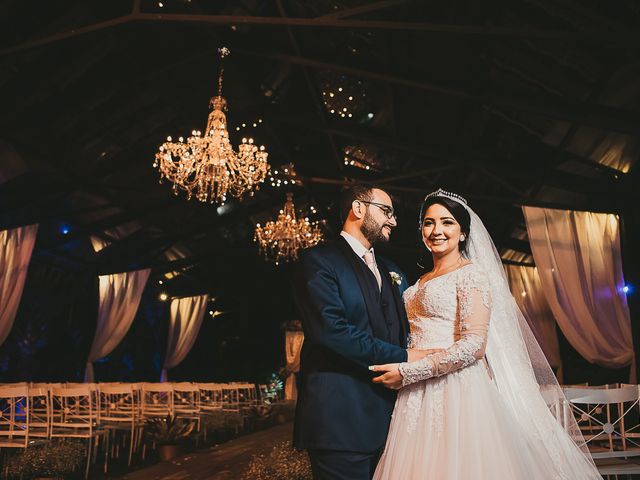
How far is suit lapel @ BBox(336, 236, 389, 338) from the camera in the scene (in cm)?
205

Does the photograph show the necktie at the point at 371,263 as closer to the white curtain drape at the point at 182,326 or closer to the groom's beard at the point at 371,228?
the groom's beard at the point at 371,228

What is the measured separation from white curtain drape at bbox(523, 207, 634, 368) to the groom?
17.0 feet

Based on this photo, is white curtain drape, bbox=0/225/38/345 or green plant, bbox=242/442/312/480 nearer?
green plant, bbox=242/442/312/480

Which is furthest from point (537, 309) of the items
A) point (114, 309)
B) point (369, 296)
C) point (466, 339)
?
point (369, 296)

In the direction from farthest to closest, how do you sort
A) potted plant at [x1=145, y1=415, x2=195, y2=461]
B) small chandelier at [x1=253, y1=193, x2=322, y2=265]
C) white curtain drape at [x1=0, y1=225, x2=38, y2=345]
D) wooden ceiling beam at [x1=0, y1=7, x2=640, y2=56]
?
small chandelier at [x1=253, y1=193, x2=322, y2=265], white curtain drape at [x1=0, y1=225, x2=38, y2=345], potted plant at [x1=145, y1=415, x2=195, y2=461], wooden ceiling beam at [x1=0, y1=7, x2=640, y2=56]

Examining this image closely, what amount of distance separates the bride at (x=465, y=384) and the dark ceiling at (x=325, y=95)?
91.3 inches

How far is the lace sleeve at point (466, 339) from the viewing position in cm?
204

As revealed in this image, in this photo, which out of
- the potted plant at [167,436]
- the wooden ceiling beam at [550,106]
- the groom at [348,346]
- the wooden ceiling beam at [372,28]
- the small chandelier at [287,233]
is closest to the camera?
the groom at [348,346]

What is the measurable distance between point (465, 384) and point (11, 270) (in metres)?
7.58

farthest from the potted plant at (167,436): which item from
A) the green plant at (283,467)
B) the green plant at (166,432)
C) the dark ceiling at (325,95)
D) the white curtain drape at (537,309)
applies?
the white curtain drape at (537,309)

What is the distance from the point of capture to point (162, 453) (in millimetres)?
6344

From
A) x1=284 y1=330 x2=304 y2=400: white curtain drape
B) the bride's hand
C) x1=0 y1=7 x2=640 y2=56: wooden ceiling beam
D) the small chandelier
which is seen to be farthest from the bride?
x1=284 y1=330 x2=304 y2=400: white curtain drape

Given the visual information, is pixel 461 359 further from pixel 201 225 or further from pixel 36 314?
pixel 201 225

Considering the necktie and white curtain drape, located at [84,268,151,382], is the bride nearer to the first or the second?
the necktie
